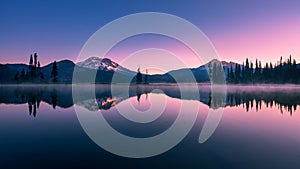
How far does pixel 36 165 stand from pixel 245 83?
654 ft

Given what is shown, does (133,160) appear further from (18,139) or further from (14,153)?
(18,139)

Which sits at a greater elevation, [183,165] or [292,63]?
[292,63]

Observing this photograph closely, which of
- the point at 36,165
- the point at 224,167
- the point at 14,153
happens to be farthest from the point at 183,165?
the point at 14,153

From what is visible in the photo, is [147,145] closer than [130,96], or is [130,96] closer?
[147,145]

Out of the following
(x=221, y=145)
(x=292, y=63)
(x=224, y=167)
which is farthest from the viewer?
(x=292, y=63)

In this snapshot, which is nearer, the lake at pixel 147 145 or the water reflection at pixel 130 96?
the lake at pixel 147 145

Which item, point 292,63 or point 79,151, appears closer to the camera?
point 79,151

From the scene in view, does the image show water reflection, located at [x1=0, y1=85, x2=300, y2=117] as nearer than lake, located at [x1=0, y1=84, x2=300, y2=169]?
No

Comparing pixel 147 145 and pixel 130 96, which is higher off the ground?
pixel 130 96

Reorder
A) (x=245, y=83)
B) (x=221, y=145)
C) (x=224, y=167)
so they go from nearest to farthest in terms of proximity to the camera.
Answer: (x=224, y=167) → (x=221, y=145) → (x=245, y=83)

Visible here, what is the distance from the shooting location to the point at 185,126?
2103 centimetres

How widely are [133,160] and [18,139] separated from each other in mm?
9190

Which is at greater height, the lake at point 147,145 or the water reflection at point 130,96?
the water reflection at point 130,96

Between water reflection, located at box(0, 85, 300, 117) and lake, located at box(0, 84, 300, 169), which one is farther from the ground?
water reflection, located at box(0, 85, 300, 117)
